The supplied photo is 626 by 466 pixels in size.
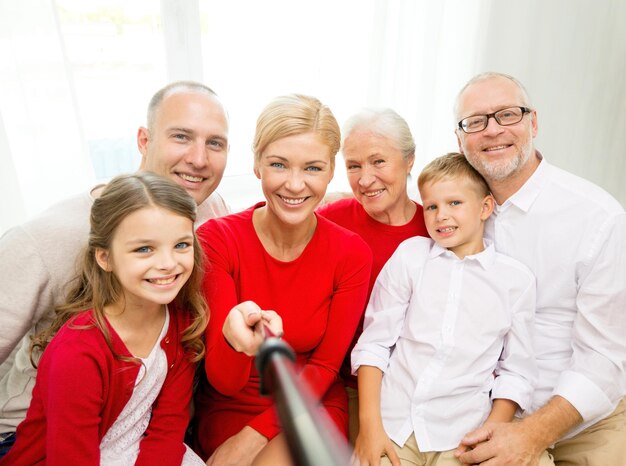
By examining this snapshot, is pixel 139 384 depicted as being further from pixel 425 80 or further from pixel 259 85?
pixel 425 80

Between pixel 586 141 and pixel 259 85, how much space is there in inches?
79.1

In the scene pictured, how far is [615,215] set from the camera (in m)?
1.38

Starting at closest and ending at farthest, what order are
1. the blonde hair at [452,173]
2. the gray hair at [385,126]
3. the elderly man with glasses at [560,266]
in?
the elderly man with glasses at [560,266]
the blonde hair at [452,173]
the gray hair at [385,126]

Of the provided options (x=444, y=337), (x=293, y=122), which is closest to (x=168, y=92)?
(x=293, y=122)

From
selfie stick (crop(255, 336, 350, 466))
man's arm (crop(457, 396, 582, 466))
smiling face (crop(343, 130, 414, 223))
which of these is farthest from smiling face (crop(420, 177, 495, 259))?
selfie stick (crop(255, 336, 350, 466))

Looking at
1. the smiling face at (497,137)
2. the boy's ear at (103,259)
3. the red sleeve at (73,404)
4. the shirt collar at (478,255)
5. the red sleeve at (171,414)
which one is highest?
the smiling face at (497,137)

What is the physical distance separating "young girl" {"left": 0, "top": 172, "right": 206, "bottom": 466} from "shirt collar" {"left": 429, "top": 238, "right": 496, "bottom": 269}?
0.68m

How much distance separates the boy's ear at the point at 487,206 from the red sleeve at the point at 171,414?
91cm

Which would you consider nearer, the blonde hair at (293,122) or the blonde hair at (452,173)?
the blonde hair at (293,122)

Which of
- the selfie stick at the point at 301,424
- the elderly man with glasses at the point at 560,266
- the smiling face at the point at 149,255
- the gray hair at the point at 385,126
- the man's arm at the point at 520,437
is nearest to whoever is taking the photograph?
the selfie stick at the point at 301,424

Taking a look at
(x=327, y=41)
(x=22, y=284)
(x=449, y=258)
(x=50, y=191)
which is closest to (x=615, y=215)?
(x=449, y=258)

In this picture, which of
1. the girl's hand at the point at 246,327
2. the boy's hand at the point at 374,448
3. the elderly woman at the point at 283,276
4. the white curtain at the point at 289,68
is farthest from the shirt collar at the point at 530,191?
the white curtain at the point at 289,68

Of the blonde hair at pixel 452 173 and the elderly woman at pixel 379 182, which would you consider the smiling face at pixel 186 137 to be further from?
the blonde hair at pixel 452 173

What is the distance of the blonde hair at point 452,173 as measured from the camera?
1425mm
